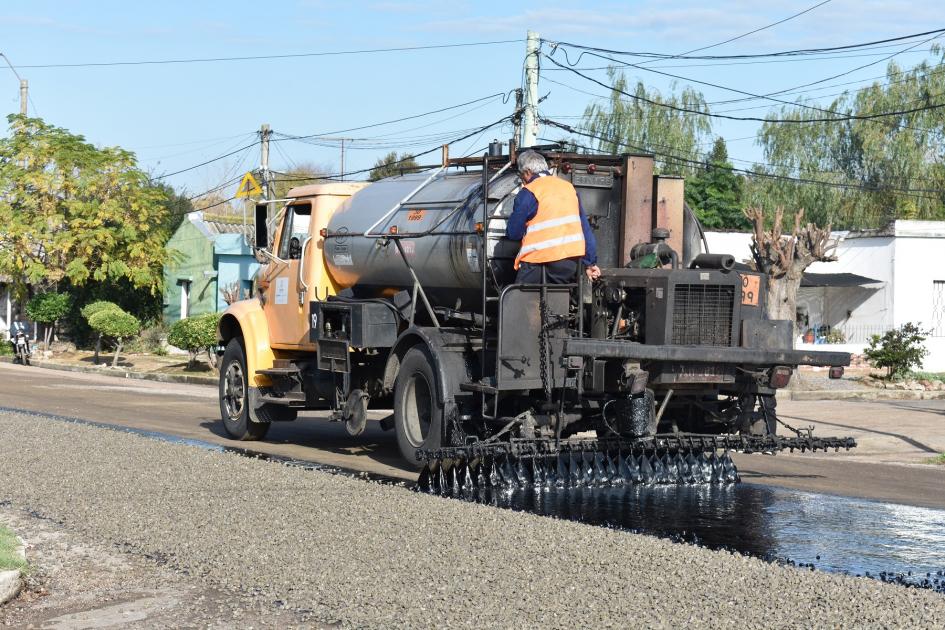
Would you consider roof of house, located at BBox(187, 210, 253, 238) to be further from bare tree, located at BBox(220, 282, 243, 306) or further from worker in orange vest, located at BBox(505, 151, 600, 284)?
worker in orange vest, located at BBox(505, 151, 600, 284)

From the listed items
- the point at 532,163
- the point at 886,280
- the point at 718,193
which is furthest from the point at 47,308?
the point at 532,163

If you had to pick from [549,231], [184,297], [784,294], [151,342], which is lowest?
[151,342]

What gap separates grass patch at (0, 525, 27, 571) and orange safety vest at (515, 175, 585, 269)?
4.44 meters

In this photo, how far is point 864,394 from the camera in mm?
24312

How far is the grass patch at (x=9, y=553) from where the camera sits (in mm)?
6754

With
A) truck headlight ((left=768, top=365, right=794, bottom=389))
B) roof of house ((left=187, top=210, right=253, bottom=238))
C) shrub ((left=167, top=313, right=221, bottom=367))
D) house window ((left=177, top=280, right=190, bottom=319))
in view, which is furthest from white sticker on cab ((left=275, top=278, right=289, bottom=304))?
house window ((left=177, top=280, right=190, bottom=319))

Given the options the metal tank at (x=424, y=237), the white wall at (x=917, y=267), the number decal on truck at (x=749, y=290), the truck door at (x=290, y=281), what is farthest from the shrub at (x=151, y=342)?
the number decal on truck at (x=749, y=290)

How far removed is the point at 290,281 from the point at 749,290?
5.45 m

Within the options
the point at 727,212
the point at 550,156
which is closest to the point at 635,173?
the point at 550,156

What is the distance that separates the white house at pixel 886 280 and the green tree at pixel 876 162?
10.5 metres

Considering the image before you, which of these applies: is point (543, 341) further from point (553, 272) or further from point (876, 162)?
point (876, 162)

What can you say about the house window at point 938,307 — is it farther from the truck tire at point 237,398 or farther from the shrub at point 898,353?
Result: the truck tire at point 237,398

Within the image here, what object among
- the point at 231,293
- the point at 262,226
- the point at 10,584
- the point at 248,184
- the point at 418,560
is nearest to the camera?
the point at 10,584

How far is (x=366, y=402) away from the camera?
12242 mm
